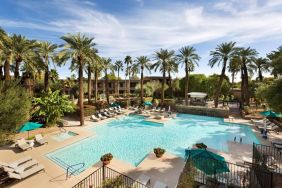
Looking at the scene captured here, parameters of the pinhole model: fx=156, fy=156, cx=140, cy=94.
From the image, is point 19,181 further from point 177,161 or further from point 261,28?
point 261,28

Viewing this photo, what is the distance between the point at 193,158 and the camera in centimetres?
859

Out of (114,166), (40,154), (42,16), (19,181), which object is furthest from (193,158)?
(42,16)

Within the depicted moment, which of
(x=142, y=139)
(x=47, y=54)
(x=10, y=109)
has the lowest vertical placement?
(x=142, y=139)

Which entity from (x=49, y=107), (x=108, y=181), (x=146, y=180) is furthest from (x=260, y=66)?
(x=49, y=107)

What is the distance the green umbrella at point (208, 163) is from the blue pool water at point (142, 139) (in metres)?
4.86

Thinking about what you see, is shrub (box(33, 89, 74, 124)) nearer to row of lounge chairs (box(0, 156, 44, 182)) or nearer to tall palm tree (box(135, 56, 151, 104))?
row of lounge chairs (box(0, 156, 44, 182))

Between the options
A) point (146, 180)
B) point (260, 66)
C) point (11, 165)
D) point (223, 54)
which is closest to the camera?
point (146, 180)

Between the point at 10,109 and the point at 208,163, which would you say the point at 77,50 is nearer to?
the point at 10,109

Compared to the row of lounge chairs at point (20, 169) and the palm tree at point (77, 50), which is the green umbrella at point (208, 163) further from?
the palm tree at point (77, 50)

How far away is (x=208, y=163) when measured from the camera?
317 inches

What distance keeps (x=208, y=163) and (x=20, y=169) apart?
10.8m

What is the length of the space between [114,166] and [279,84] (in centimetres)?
1175

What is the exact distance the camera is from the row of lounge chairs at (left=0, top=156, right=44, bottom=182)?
862cm

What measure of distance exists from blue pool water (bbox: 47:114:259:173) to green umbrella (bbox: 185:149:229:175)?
486 cm
